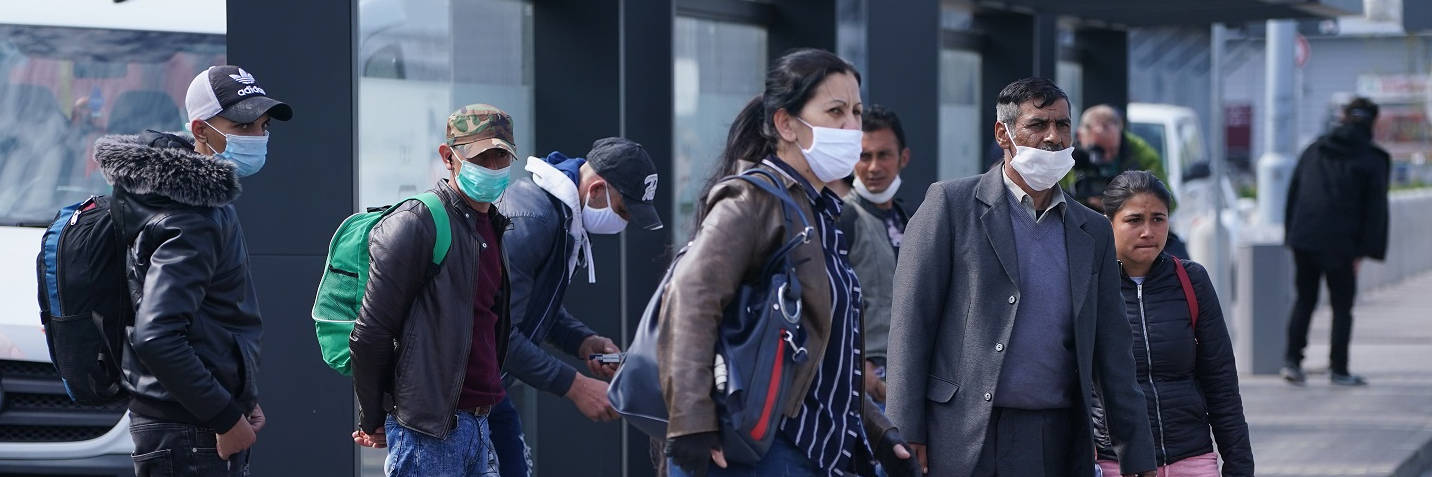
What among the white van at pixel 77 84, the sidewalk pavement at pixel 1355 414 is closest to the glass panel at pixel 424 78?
the white van at pixel 77 84

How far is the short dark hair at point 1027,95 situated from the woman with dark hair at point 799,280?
0.99 meters

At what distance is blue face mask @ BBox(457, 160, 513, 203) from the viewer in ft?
14.6

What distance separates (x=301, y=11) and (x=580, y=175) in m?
1.09

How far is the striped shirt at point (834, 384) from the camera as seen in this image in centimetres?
350

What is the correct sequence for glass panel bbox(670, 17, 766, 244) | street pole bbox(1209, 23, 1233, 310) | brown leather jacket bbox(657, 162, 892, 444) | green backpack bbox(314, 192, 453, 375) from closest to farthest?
brown leather jacket bbox(657, 162, 892, 444) → green backpack bbox(314, 192, 453, 375) → glass panel bbox(670, 17, 766, 244) → street pole bbox(1209, 23, 1233, 310)

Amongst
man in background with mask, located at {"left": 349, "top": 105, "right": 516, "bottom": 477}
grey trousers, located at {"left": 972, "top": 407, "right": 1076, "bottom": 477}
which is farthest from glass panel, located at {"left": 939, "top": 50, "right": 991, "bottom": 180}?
man in background with mask, located at {"left": 349, "top": 105, "right": 516, "bottom": 477}

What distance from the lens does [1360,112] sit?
11.6 meters

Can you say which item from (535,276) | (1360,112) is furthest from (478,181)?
(1360,112)

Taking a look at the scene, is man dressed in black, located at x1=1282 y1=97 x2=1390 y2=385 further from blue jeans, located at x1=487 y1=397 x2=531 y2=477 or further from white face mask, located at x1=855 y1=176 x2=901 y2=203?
blue jeans, located at x1=487 y1=397 x2=531 y2=477

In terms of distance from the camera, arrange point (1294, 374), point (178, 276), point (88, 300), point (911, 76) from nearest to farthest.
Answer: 1. point (178, 276)
2. point (88, 300)
3. point (911, 76)
4. point (1294, 374)

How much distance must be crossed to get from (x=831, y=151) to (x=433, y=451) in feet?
4.89

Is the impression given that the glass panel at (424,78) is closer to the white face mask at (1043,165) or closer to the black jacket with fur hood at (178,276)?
the black jacket with fur hood at (178,276)

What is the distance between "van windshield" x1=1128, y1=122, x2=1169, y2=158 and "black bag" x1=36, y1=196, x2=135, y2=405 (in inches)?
558

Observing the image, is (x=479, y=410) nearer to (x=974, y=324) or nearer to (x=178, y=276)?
(x=178, y=276)
